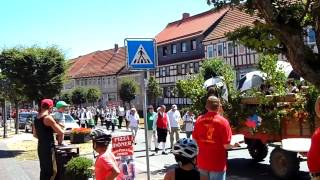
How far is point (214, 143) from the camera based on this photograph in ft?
22.2

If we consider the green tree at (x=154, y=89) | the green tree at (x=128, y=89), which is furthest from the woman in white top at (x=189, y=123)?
the green tree at (x=128, y=89)

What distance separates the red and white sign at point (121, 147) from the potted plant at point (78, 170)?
1.26 m

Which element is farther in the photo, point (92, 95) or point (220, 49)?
point (92, 95)

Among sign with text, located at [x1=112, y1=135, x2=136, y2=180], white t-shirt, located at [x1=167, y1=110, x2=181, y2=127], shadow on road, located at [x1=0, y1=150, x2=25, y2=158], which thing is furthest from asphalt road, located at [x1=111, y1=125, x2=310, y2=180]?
shadow on road, located at [x1=0, y1=150, x2=25, y2=158]

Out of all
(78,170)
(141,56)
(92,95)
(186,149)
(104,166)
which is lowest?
(78,170)

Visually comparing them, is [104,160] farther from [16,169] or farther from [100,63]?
[100,63]

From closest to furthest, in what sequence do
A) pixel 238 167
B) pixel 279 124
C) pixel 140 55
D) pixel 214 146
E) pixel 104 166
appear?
pixel 104 166
pixel 214 146
pixel 140 55
pixel 279 124
pixel 238 167

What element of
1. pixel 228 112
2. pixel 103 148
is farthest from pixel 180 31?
pixel 103 148

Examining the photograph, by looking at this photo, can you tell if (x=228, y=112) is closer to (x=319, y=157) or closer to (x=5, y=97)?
(x=319, y=157)

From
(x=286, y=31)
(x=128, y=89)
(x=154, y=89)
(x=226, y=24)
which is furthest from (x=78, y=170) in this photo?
(x=128, y=89)

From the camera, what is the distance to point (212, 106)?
6859 millimetres

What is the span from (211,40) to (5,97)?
82.1 ft

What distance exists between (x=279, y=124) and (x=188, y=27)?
170ft

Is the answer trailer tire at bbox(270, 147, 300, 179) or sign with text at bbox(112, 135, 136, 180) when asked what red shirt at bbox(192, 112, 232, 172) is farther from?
trailer tire at bbox(270, 147, 300, 179)
